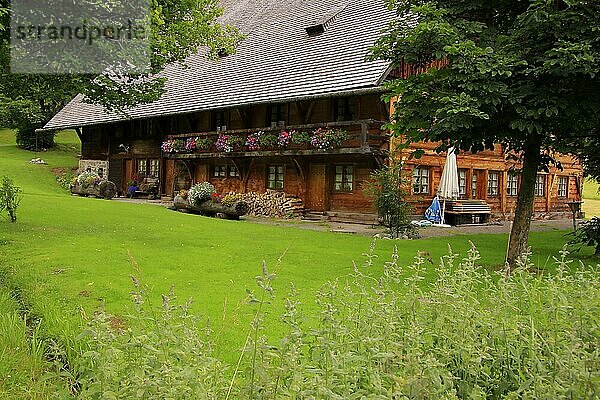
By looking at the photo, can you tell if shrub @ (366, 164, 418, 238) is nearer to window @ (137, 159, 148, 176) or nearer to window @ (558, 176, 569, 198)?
window @ (558, 176, 569, 198)

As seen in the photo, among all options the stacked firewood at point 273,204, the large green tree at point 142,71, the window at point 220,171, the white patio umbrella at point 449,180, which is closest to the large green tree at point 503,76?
the large green tree at point 142,71

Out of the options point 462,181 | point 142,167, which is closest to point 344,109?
point 462,181

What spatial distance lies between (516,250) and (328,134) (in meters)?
10.1

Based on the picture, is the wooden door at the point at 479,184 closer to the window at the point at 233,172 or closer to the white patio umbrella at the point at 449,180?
the white patio umbrella at the point at 449,180

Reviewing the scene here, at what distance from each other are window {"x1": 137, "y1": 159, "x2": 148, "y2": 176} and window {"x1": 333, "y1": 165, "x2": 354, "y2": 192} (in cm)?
1508

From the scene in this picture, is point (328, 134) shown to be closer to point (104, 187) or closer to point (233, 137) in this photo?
point (233, 137)

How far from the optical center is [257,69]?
86.7 feet

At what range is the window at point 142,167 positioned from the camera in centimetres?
3341

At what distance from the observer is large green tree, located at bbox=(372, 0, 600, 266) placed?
9211 millimetres

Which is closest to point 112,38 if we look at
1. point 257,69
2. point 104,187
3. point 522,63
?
point 522,63

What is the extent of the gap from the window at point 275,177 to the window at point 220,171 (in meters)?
3.01

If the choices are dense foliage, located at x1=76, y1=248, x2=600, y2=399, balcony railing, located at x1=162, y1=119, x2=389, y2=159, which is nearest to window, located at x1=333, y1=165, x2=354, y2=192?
balcony railing, located at x1=162, y1=119, x2=389, y2=159

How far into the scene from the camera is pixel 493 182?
83.0ft

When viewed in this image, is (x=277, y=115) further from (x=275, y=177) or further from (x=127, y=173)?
(x=127, y=173)
